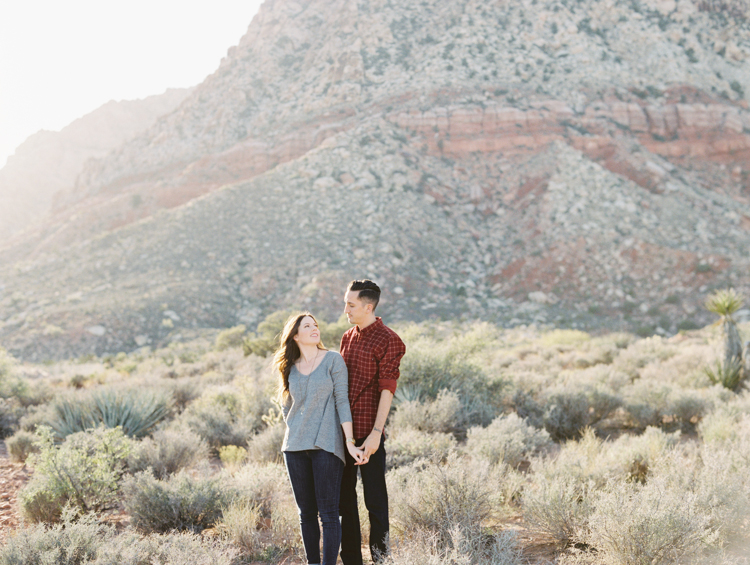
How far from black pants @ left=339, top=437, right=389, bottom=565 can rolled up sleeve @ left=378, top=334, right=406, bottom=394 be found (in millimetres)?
450

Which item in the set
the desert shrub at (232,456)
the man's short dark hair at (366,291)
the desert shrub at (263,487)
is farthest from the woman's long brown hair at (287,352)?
the desert shrub at (232,456)

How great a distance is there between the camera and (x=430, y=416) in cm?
646

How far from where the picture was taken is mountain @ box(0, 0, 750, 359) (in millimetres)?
23031

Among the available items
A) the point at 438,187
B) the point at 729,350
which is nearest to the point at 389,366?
the point at 729,350

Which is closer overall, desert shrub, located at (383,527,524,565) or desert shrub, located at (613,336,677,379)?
desert shrub, located at (383,527,524,565)

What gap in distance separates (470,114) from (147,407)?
29805mm

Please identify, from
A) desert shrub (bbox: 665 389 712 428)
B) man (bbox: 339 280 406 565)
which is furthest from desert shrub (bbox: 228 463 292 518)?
desert shrub (bbox: 665 389 712 428)

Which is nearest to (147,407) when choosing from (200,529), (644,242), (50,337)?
(200,529)

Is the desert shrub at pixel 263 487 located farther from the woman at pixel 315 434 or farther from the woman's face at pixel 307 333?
the woman's face at pixel 307 333

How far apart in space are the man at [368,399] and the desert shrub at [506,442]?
187 centimetres

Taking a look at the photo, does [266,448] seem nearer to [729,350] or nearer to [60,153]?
[729,350]

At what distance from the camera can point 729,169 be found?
100ft

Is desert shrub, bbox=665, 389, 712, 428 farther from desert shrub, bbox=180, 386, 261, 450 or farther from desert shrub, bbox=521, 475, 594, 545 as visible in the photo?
desert shrub, bbox=180, 386, 261, 450

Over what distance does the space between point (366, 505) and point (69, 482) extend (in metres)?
3.13
